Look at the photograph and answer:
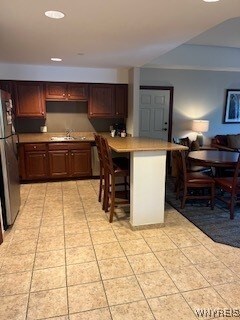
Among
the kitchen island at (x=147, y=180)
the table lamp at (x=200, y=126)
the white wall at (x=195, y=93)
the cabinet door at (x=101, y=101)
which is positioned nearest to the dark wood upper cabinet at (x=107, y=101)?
the cabinet door at (x=101, y=101)

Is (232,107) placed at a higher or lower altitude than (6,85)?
lower

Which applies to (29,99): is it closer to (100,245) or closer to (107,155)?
(107,155)

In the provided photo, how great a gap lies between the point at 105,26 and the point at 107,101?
8.84 ft

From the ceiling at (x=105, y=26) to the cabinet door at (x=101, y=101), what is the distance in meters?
1.13

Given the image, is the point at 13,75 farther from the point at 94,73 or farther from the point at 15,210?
the point at 15,210

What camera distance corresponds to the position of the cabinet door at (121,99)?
523 centimetres

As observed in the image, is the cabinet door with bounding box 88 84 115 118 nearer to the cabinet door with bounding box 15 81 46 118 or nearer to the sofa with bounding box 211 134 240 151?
the cabinet door with bounding box 15 81 46 118

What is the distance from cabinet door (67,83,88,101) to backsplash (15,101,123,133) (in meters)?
0.30

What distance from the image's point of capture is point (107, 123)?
5594 millimetres

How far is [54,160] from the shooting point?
191 inches

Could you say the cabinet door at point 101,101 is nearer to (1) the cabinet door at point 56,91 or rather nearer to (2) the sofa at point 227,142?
(1) the cabinet door at point 56,91

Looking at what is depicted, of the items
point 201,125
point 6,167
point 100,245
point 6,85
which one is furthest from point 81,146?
point 201,125

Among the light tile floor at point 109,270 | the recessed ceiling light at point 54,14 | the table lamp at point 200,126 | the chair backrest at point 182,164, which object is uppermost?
the recessed ceiling light at point 54,14

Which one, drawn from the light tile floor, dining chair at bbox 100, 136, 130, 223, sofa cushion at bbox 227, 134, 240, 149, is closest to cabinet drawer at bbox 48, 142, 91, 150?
dining chair at bbox 100, 136, 130, 223
